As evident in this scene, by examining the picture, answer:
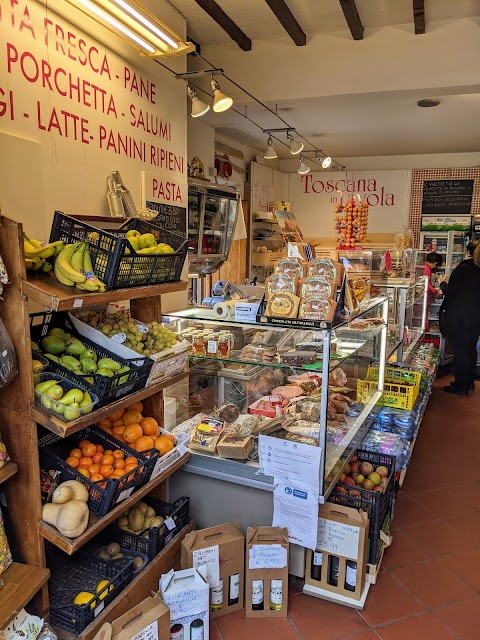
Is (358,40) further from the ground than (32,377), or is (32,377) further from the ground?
(358,40)

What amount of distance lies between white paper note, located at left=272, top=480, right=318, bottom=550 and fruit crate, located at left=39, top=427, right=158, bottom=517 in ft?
2.24

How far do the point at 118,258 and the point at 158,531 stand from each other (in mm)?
1417

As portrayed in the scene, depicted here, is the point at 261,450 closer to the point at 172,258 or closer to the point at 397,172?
the point at 172,258

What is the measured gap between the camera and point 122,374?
2.11 m

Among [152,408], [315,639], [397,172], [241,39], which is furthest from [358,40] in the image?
[397,172]

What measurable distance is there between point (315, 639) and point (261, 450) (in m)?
0.92

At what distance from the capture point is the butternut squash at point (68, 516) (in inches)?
76.3

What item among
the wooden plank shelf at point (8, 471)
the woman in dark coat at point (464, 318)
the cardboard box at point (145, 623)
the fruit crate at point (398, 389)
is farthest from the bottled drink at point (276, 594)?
the woman in dark coat at point (464, 318)

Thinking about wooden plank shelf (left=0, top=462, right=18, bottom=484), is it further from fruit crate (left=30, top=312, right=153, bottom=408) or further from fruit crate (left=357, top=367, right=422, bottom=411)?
fruit crate (left=357, top=367, right=422, bottom=411)

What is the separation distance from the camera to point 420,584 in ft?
9.30

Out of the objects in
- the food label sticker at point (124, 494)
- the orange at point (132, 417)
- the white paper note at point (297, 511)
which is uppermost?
the orange at point (132, 417)

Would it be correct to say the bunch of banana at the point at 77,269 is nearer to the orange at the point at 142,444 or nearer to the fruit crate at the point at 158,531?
the orange at the point at 142,444

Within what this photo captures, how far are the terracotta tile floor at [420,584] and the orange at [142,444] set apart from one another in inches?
36.7

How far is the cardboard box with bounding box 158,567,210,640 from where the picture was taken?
2.19 metres
